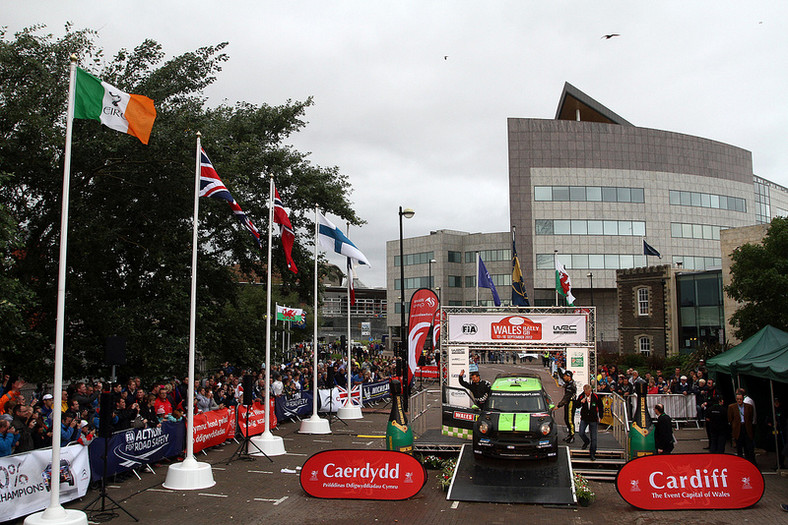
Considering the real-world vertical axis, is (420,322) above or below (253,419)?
above

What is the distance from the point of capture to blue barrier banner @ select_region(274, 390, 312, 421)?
23.9 meters

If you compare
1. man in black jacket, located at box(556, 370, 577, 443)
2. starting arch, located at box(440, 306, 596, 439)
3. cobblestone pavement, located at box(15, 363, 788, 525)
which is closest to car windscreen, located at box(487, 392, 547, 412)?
man in black jacket, located at box(556, 370, 577, 443)

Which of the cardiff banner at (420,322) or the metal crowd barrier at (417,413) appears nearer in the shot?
the metal crowd barrier at (417,413)

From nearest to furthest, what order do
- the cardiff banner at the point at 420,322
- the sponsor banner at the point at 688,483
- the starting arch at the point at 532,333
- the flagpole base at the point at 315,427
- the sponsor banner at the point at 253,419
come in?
the sponsor banner at the point at 688,483, the sponsor banner at the point at 253,419, the cardiff banner at the point at 420,322, the flagpole base at the point at 315,427, the starting arch at the point at 532,333

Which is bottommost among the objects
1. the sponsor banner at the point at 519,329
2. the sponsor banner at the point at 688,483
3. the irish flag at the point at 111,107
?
the sponsor banner at the point at 688,483

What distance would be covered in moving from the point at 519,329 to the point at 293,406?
31.0ft

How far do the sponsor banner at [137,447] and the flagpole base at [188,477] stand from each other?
4.12ft

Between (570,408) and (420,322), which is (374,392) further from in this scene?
(570,408)

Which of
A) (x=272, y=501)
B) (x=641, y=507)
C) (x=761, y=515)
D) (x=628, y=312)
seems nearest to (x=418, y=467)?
(x=272, y=501)

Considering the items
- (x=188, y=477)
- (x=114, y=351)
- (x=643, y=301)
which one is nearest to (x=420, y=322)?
(x=188, y=477)

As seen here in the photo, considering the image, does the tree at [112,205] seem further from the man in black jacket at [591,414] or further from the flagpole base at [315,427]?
the man in black jacket at [591,414]

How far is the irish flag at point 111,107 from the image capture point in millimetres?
10648

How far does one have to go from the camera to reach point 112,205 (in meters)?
23.5

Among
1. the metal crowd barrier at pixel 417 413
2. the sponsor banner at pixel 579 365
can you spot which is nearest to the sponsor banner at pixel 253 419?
the metal crowd barrier at pixel 417 413
